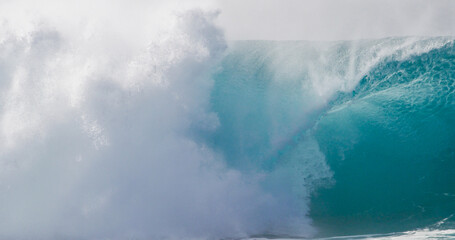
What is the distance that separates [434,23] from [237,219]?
5824 mm

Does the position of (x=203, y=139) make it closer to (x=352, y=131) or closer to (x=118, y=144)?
(x=118, y=144)

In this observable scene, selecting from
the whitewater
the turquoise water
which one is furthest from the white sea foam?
the turquoise water

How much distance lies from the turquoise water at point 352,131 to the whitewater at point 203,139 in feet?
0.09

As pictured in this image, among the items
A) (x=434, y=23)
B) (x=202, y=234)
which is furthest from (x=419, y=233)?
(x=434, y=23)

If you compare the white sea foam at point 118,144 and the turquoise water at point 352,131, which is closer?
the white sea foam at point 118,144

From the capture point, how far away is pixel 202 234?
23.1 ft

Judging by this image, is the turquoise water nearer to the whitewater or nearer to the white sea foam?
the whitewater

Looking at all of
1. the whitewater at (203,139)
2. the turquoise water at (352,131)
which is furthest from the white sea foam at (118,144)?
the turquoise water at (352,131)

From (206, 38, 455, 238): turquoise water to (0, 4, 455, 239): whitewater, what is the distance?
26 mm

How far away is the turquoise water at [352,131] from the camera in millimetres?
7609

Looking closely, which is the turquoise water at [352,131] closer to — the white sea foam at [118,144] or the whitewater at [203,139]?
the whitewater at [203,139]

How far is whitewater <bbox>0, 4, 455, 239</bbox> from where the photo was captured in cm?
729

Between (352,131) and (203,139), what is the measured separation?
297cm

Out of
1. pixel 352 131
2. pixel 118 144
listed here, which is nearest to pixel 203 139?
pixel 118 144
